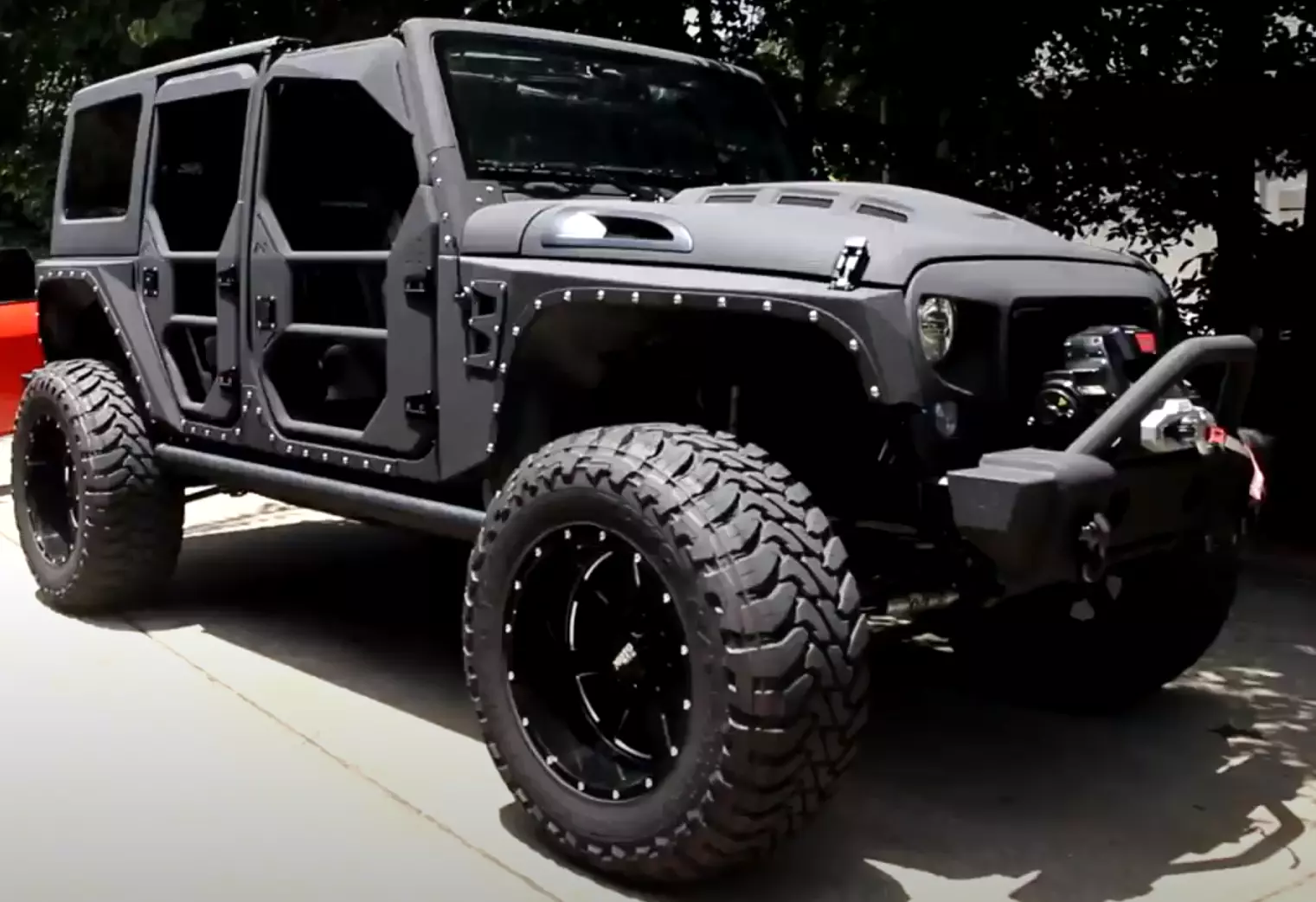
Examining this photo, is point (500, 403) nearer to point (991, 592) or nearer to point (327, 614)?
point (991, 592)

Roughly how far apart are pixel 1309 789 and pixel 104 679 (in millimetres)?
3376

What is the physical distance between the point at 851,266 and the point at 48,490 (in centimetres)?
364

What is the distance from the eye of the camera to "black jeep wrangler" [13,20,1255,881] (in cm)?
275

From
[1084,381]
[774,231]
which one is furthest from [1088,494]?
[774,231]

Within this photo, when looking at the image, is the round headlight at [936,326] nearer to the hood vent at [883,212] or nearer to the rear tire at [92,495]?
the hood vent at [883,212]

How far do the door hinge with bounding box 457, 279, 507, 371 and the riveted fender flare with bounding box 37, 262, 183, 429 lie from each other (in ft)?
5.15

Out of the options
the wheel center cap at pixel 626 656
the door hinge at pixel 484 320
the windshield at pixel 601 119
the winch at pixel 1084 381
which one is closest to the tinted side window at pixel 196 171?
the windshield at pixel 601 119

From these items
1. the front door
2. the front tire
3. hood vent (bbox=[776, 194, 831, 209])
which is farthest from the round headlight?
the front door

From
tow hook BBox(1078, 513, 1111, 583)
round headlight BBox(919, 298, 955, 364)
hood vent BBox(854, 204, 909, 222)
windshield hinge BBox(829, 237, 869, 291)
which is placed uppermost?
hood vent BBox(854, 204, 909, 222)

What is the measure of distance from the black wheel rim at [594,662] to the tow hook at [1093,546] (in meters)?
0.82

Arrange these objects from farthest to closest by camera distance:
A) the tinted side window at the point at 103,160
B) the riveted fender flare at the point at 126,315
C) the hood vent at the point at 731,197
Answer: the tinted side window at the point at 103,160 → the riveted fender flare at the point at 126,315 → the hood vent at the point at 731,197

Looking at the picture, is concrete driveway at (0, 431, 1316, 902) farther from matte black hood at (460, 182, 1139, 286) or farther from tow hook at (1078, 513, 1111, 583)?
matte black hood at (460, 182, 1139, 286)

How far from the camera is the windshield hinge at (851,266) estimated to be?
9.27 feet

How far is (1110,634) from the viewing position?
13.0ft
